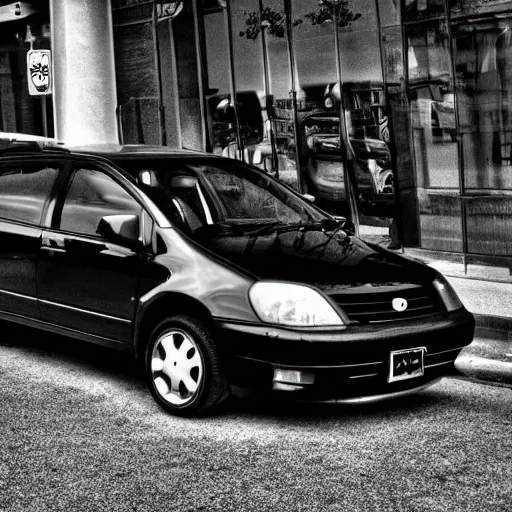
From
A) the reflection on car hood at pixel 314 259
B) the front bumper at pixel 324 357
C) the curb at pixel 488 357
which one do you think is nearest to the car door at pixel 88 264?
the reflection on car hood at pixel 314 259

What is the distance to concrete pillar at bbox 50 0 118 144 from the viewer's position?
1541 cm

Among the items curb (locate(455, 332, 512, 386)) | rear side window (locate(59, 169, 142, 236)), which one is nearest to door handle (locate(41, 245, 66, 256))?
rear side window (locate(59, 169, 142, 236))

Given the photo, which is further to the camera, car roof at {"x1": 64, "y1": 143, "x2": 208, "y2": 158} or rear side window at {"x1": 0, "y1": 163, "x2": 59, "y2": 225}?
rear side window at {"x1": 0, "y1": 163, "x2": 59, "y2": 225}

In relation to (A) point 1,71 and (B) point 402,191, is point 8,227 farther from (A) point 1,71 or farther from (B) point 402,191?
(A) point 1,71

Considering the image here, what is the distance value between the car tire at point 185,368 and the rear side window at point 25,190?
162 cm

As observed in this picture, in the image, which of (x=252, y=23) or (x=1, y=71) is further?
(x=1, y=71)

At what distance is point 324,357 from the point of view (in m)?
5.09

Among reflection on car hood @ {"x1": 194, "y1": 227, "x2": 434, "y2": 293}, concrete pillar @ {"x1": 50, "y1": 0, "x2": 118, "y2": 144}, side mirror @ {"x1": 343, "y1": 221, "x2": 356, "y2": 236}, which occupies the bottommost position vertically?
reflection on car hood @ {"x1": 194, "y1": 227, "x2": 434, "y2": 293}

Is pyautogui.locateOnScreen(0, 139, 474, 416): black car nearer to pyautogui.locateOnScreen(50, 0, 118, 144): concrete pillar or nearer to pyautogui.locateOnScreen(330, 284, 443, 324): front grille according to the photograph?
pyautogui.locateOnScreen(330, 284, 443, 324): front grille

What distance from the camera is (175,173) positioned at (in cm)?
638

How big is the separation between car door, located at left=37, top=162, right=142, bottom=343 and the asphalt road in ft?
1.53

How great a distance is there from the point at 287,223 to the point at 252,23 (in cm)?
740

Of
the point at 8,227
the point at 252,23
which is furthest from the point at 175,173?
the point at 252,23

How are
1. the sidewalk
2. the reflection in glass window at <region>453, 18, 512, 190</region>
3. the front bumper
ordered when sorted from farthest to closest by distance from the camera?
the reflection in glass window at <region>453, 18, 512, 190</region>, the sidewalk, the front bumper
